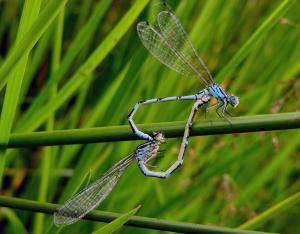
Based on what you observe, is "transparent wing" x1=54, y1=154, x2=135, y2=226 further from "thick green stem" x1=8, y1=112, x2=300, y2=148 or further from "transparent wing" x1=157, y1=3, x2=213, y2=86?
"transparent wing" x1=157, y1=3, x2=213, y2=86

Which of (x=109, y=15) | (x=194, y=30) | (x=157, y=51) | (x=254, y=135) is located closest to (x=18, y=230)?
(x=157, y=51)

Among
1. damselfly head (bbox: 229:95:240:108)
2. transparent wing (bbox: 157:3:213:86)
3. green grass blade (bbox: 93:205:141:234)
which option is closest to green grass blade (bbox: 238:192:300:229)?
damselfly head (bbox: 229:95:240:108)

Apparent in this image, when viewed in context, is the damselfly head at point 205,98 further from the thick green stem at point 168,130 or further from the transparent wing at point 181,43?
the thick green stem at point 168,130

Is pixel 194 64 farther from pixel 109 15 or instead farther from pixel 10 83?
pixel 109 15

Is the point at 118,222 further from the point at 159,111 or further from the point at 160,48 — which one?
the point at 159,111

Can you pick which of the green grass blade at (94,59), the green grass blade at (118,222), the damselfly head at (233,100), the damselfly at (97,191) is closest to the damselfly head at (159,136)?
the damselfly at (97,191)
